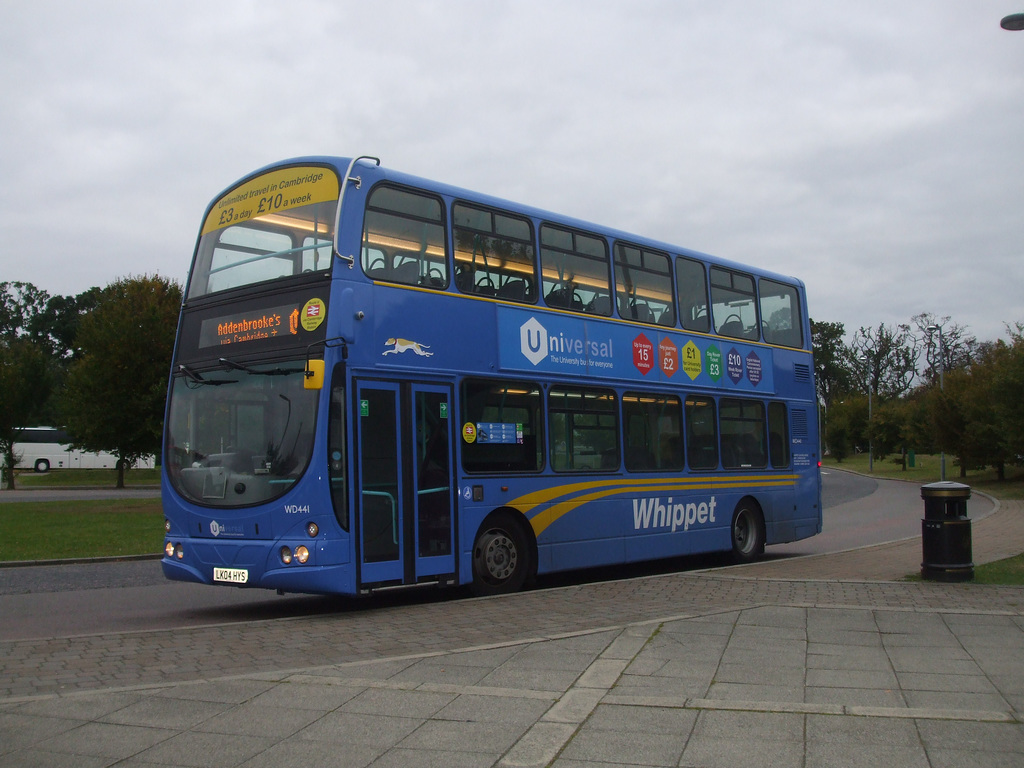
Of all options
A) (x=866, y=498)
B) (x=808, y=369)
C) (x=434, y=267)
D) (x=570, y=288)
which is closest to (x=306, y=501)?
(x=434, y=267)

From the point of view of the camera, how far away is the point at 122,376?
4006 cm

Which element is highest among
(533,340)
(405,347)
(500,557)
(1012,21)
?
(1012,21)

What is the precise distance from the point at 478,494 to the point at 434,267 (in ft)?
8.44

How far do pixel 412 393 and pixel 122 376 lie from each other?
32887mm

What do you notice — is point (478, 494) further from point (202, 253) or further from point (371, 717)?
point (371, 717)

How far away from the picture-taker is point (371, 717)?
5809mm

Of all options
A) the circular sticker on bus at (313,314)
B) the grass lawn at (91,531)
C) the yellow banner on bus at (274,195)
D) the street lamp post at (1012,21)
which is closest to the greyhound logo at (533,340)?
the circular sticker on bus at (313,314)

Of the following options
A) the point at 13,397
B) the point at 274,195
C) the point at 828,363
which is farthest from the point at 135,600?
the point at 828,363

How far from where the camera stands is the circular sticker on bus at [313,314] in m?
9.90

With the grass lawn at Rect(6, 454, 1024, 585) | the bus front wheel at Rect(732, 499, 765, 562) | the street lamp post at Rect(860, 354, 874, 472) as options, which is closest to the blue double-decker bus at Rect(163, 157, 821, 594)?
the bus front wheel at Rect(732, 499, 765, 562)

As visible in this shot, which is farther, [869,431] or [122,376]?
[869,431]

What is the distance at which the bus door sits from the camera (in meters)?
9.96

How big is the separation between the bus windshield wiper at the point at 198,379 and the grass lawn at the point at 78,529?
24.1 ft

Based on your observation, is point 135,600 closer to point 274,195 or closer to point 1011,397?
point 274,195
